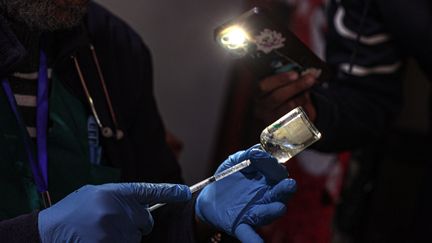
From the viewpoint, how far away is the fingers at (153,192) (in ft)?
3.58

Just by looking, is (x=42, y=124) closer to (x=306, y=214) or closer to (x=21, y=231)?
(x=21, y=231)

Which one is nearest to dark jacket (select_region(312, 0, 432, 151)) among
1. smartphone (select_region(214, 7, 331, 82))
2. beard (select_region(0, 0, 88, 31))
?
smartphone (select_region(214, 7, 331, 82))

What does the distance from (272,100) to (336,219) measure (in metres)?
0.99

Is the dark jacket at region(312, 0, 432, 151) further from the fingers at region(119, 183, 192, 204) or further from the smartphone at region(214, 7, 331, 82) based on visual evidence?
the fingers at region(119, 183, 192, 204)

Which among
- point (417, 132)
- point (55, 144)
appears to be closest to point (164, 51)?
point (55, 144)

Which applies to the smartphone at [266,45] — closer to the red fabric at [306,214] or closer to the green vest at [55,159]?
the green vest at [55,159]

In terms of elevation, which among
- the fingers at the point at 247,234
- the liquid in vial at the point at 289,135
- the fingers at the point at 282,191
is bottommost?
the fingers at the point at 247,234

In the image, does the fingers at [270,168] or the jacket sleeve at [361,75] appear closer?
the fingers at [270,168]

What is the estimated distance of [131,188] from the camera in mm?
1092

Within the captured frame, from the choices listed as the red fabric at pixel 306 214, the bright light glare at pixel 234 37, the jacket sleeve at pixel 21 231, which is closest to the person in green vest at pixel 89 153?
the jacket sleeve at pixel 21 231

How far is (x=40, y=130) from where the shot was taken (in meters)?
1.27

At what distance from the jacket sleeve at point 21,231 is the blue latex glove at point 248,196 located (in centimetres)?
39

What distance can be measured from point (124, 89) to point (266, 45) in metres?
0.43

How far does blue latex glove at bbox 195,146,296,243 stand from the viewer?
3.78 ft
